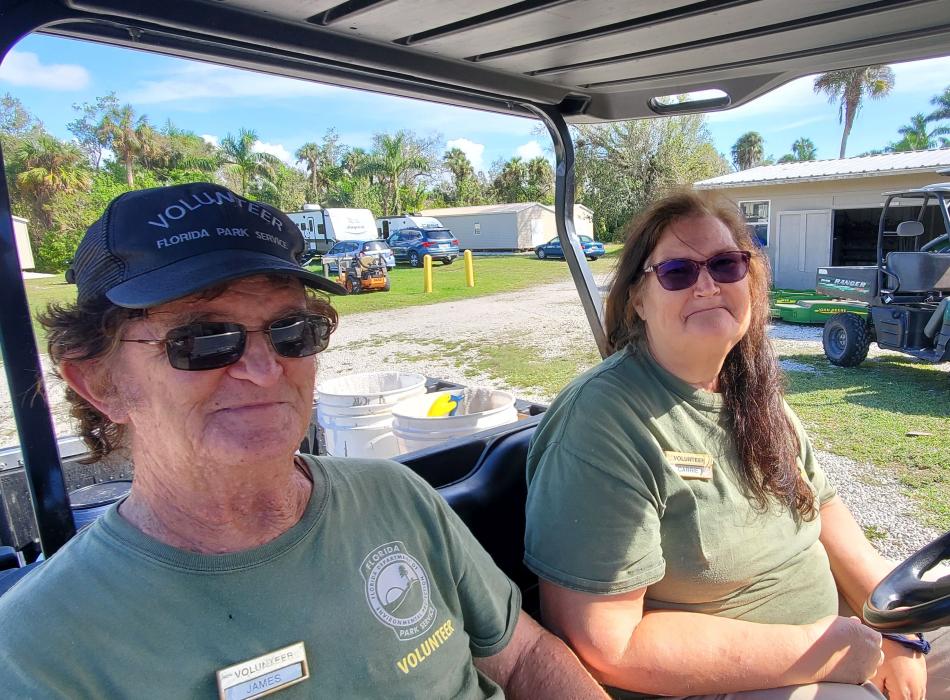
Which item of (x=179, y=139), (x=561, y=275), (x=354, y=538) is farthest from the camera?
(x=179, y=139)

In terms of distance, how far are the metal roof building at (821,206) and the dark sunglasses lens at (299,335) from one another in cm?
1324

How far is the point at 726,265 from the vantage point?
1.68 meters

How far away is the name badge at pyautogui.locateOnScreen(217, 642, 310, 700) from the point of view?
3.14 ft

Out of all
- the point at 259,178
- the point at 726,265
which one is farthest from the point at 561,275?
the point at 259,178

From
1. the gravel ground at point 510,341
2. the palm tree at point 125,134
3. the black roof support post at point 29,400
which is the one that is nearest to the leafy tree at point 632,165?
the gravel ground at point 510,341

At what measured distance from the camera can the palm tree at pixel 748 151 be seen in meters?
64.0

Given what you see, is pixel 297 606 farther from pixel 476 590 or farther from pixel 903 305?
pixel 903 305

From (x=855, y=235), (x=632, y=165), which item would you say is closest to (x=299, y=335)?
(x=855, y=235)

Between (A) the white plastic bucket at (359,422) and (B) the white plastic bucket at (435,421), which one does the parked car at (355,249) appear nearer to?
(A) the white plastic bucket at (359,422)

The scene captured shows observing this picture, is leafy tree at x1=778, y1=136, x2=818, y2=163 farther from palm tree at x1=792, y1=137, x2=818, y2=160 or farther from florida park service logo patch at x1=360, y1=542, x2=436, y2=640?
florida park service logo patch at x1=360, y1=542, x2=436, y2=640

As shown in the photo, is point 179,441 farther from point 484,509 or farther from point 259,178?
point 259,178

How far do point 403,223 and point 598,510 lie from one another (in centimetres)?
2762

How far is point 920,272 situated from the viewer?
7203 mm

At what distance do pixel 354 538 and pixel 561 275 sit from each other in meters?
19.5
